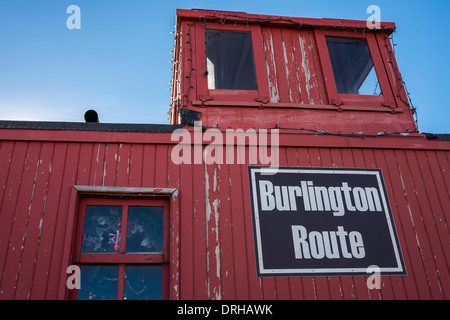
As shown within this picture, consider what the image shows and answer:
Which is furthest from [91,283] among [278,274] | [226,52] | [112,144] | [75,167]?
[226,52]

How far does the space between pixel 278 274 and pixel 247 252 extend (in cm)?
48

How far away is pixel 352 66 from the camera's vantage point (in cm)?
742

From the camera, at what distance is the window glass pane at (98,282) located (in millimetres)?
4746

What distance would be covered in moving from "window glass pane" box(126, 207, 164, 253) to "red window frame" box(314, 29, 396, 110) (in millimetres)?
3560

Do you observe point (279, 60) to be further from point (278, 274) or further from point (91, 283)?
point (91, 283)

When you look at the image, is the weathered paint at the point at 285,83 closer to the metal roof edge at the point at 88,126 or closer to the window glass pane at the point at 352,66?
the window glass pane at the point at 352,66

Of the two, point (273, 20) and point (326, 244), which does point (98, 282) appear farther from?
point (273, 20)

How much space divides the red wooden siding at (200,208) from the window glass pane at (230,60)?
1533 mm

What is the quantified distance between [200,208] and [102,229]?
131 centimetres

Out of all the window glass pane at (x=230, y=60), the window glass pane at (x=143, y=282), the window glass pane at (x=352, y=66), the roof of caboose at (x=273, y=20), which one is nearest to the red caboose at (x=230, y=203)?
the window glass pane at (x=143, y=282)

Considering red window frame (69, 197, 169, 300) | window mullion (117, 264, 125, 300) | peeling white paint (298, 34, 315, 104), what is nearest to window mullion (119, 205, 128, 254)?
red window frame (69, 197, 169, 300)

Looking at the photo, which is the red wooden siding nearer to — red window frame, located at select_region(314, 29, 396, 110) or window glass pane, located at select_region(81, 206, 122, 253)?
window glass pane, located at select_region(81, 206, 122, 253)

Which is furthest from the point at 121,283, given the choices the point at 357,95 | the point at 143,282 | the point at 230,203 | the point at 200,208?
the point at 357,95

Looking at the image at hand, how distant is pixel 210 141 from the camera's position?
5797 mm
